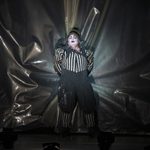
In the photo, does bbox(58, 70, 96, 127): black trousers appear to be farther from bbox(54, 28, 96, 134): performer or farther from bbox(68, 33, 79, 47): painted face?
bbox(68, 33, 79, 47): painted face

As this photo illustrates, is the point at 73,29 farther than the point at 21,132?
No

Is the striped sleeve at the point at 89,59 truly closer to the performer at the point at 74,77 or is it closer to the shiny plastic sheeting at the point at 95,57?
the performer at the point at 74,77

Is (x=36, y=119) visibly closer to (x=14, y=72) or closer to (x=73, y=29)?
(x=14, y=72)

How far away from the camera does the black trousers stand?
3373 millimetres

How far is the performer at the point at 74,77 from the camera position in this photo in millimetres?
3361

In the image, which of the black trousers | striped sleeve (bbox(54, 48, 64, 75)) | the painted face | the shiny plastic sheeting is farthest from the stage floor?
the painted face

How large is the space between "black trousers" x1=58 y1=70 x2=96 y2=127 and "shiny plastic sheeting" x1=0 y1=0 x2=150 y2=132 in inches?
8.0

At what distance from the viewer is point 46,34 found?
355 cm

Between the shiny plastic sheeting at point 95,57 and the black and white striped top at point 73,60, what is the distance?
0.19 m

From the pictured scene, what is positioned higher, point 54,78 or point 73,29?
point 73,29

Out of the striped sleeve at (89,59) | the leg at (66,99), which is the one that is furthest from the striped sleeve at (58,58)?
the striped sleeve at (89,59)

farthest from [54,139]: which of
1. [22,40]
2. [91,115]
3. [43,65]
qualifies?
[22,40]

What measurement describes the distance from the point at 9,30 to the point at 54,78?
0.72m

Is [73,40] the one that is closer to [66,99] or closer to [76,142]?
[66,99]
